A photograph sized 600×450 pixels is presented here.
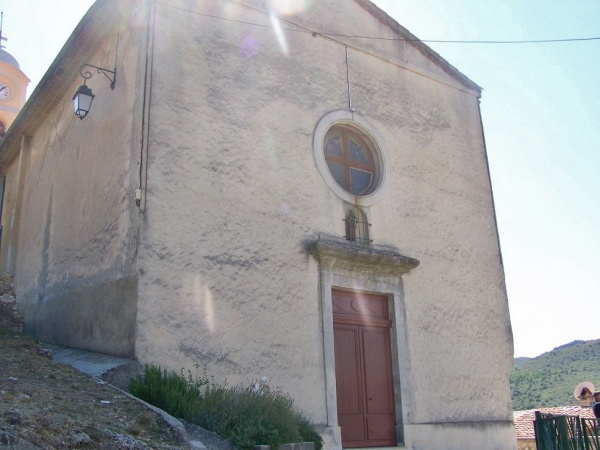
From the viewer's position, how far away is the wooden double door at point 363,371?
29.1ft

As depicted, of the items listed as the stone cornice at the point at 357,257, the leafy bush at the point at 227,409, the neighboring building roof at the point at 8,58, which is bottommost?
the leafy bush at the point at 227,409

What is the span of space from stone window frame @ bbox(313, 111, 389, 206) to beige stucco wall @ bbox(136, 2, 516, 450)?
4.6 inches

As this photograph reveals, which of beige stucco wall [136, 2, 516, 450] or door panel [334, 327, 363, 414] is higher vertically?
beige stucco wall [136, 2, 516, 450]

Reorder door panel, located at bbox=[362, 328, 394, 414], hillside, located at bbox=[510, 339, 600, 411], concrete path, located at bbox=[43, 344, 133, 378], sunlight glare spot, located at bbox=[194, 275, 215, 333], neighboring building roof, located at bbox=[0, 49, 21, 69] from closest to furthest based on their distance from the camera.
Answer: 1. concrete path, located at bbox=[43, 344, 133, 378]
2. sunlight glare spot, located at bbox=[194, 275, 215, 333]
3. door panel, located at bbox=[362, 328, 394, 414]
4. neighboring building roof, located at bbox=[0, 49, 21, 69]
5. hillside, located at bbox=[510, 339, 600, 411]

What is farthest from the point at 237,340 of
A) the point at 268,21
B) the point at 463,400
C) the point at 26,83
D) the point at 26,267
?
the point at 26,83

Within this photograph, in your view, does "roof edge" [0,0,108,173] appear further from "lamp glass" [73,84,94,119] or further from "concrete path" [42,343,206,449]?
"concrete path" [42,343,206,449]

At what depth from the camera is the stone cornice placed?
29.2 feet

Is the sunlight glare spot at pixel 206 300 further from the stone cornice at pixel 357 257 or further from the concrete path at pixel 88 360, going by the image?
the stone cornice at pixel 357 257

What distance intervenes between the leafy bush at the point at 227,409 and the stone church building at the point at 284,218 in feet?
2.01

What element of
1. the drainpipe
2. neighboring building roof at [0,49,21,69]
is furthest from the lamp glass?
neighboring building roof at [0,49,21,69]

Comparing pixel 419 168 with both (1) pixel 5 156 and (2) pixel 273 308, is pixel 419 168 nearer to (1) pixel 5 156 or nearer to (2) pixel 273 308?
(2) pixel 273 308

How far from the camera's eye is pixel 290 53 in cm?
984

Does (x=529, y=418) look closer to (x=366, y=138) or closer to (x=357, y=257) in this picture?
(x=366, y=138)

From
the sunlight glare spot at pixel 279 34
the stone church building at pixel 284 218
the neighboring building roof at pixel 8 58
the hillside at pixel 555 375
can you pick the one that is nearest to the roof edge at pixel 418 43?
the stone church building at pixel 284 218
